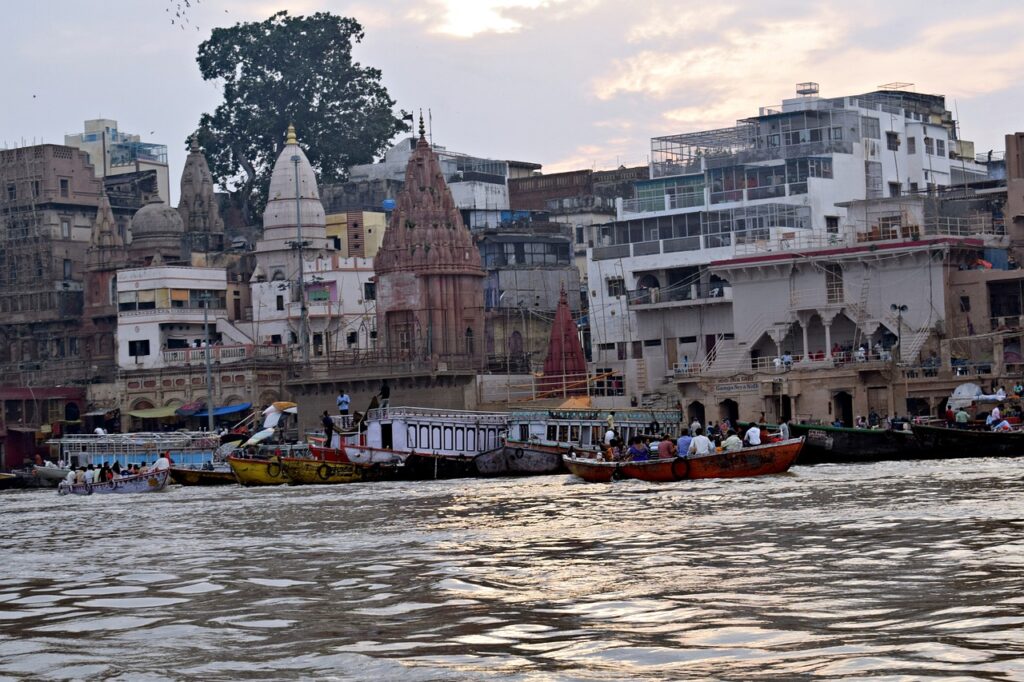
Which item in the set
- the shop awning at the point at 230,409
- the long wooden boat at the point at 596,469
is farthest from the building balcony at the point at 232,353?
the long wooden boat at the point at 596,469

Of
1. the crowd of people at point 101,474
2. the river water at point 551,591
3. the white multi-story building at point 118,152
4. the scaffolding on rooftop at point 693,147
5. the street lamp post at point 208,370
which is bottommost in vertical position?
the river water at point 551,591

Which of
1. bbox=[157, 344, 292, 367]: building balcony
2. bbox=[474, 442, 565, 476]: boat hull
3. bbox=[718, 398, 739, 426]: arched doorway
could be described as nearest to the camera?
bbox=[474, 442, 565, 476]: boat hull

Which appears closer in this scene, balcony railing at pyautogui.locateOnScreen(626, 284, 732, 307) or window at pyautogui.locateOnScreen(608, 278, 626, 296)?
balcony railing at pyautogui.locateOnScreen(626, 284, 732, 307)

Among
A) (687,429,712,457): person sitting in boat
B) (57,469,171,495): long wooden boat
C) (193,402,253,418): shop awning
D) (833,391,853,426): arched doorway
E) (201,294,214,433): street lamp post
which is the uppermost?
(201,294,214,433): street lamp post

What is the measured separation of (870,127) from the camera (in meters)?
71.8

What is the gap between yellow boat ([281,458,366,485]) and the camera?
51.2 meters

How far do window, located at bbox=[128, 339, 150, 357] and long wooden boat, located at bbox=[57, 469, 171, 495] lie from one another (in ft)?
89.6

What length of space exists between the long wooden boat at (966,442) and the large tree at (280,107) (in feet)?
188

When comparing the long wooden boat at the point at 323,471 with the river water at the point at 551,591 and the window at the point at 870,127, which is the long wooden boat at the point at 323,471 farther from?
the window at the point at 870,127

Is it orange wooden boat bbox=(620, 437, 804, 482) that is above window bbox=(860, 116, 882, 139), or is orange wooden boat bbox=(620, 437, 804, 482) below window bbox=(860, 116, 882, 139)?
below

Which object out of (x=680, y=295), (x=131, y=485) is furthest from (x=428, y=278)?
(x=131, y=485)

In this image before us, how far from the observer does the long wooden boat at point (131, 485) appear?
50.5 meters

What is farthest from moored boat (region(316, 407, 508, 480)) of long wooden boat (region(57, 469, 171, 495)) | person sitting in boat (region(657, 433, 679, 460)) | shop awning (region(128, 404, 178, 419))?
shop awning (region(128, 404, 178, 419))

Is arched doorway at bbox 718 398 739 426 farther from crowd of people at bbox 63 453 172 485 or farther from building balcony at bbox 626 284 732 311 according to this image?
crowd of people at bbox 63 453 172 485
